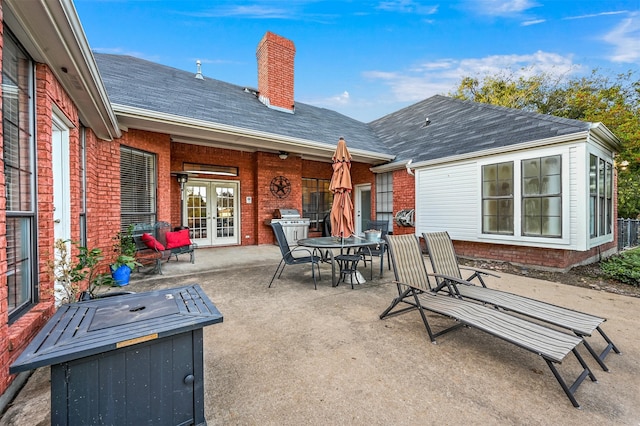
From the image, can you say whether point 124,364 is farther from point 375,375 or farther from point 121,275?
point 121,275

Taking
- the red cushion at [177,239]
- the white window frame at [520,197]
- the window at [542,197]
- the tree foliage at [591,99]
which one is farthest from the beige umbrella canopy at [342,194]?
the tree foliage at [591,99]

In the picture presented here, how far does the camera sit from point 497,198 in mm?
6148

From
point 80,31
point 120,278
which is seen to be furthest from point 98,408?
point 120,278

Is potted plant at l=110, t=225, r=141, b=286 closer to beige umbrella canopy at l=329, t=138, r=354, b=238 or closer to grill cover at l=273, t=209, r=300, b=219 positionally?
beige umbrella canopy at l=329, t=138, r=354, b=238

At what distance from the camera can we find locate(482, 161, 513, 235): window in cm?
598

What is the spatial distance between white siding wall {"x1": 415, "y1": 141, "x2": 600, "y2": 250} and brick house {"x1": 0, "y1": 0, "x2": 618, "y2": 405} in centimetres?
3

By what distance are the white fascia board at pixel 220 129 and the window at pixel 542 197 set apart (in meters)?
3.91

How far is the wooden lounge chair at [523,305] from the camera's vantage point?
218 centimetres

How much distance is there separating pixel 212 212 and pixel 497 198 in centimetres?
793

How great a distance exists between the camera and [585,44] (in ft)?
40.4

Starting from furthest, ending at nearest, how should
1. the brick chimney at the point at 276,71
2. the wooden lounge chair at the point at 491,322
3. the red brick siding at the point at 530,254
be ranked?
the brick chimney at the point at 276,71, the red brick siding at the point at 530,254, the wooden lounge chair at the point at 491,322

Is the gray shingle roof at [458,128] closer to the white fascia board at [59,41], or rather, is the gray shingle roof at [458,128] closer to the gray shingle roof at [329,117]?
the gray shingle roof at [329,117]

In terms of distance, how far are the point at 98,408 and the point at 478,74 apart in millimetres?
23439

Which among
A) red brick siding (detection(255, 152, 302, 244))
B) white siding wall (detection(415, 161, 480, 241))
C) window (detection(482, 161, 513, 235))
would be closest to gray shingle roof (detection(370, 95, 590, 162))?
white siding wall (detection(415, 161, 480, 241))
